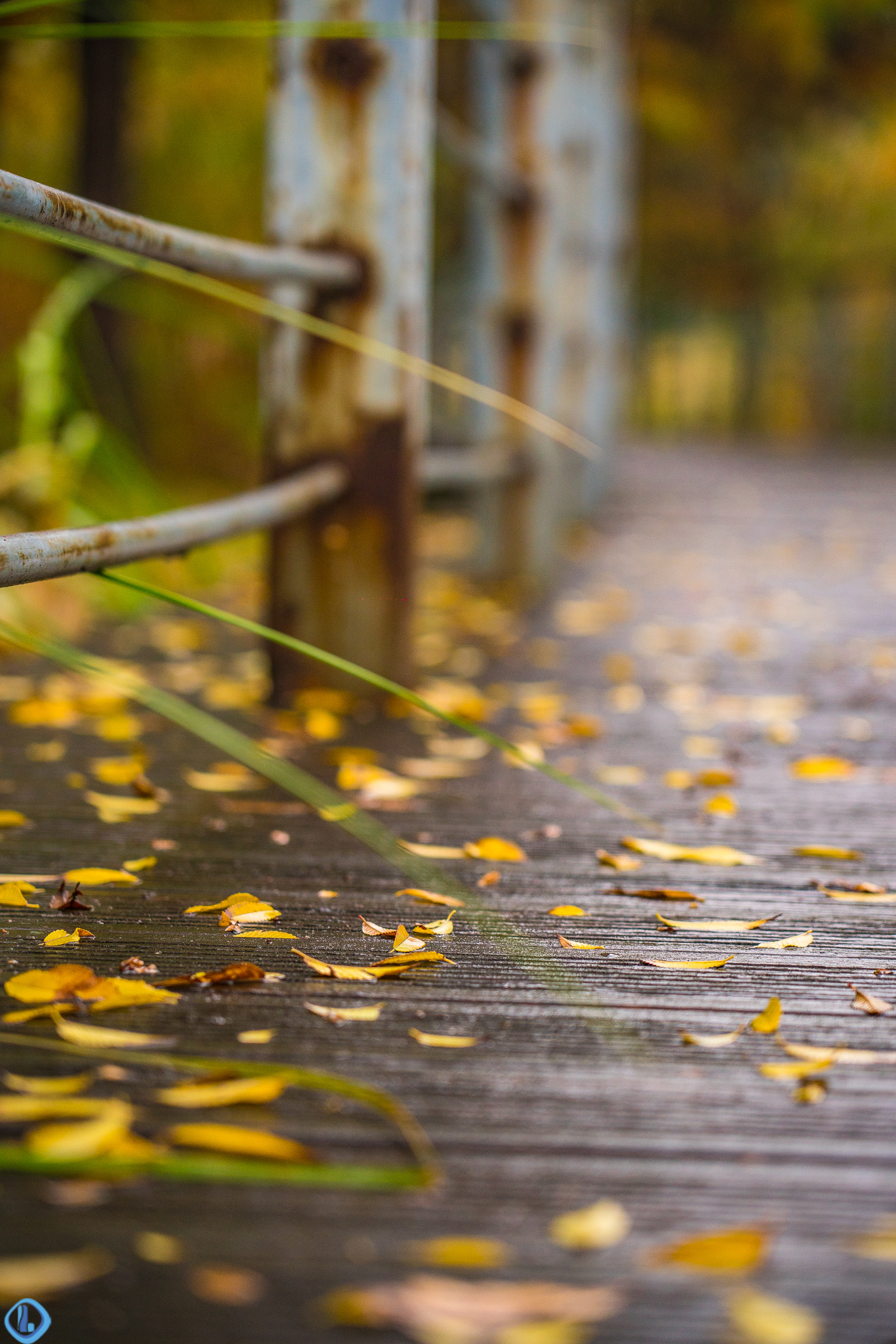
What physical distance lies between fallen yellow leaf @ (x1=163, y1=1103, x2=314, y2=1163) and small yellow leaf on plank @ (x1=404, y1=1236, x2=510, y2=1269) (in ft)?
0.35

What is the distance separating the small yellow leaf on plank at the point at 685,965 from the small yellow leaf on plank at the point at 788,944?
0.06 m

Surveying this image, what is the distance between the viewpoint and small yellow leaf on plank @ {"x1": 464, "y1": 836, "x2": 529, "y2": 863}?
4.91ft

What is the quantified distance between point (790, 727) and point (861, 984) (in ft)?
3.91

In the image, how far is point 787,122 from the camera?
12.6 m

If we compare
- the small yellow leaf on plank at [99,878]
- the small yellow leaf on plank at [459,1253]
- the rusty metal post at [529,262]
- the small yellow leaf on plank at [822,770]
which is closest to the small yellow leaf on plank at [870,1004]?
the small yellow leaf on plank at [459,1253]

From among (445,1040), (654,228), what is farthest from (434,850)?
(654,228)

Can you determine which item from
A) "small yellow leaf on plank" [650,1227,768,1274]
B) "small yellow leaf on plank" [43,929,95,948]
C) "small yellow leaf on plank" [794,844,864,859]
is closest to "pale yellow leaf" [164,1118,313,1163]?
"small yellow leaf on plank" [650,1227,768,1274]

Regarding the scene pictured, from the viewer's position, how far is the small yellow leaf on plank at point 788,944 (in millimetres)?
1201

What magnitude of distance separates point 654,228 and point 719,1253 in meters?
18.1

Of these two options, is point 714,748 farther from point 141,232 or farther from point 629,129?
point 629,129

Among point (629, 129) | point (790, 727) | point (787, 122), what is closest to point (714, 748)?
point (790, 727)

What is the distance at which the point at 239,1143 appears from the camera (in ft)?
2.72

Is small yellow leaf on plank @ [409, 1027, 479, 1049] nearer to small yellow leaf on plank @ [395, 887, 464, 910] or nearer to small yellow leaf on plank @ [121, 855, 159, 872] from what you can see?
small yellow leaf on plank @ [395, 887, 464, 910]

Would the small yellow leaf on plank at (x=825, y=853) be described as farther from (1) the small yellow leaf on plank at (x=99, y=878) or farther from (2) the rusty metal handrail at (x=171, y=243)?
(2) the rusty metal handrail at (x=171, y=243)
